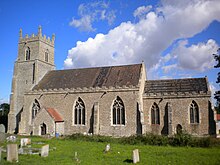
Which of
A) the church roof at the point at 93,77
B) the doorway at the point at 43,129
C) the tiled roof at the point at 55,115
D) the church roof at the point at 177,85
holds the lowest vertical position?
the doorway at the point at 43,129

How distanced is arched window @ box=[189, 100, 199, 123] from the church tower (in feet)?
81.1

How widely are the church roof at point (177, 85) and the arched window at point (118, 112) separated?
14.1 feet

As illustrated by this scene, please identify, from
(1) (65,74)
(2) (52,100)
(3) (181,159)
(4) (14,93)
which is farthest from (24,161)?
(4) (14,93)

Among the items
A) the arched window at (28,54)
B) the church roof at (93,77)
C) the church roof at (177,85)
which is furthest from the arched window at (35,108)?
the church roof at (177,85)

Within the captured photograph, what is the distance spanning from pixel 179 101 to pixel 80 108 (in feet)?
45.5

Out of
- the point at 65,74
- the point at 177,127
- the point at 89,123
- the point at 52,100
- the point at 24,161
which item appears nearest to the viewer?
the point at 24,161

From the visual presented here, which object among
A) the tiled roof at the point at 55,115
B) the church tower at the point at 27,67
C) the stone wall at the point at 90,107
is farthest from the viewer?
the church tower at the point at 27,67

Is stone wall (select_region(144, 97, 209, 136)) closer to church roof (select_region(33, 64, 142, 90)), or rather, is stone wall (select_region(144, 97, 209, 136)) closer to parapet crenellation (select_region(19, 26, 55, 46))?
church roof (select_region(33, 64, 142, 90))

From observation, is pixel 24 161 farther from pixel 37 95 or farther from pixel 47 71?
pixel 47 71

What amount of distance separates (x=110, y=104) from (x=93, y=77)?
606cm

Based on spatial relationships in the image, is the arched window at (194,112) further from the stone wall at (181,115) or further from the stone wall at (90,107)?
the stone wall at (90,107)

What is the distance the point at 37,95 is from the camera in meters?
35.7

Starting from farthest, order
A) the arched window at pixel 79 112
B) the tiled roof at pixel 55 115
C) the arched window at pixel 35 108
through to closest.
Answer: the arched window at pixel 35 108, the arched window at pixel 79 112, the tiled roof at pixel 55 115

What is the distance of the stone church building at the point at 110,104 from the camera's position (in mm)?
29906
